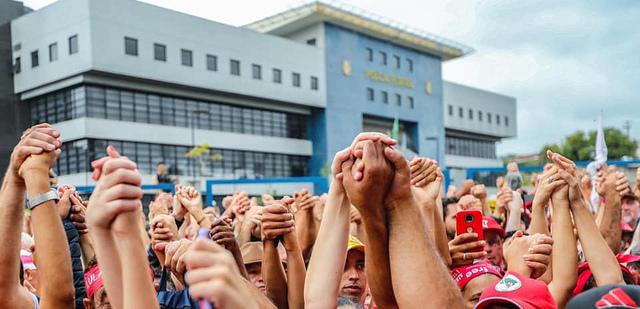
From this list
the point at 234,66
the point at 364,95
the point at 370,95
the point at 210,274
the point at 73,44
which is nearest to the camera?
the point at 210,274

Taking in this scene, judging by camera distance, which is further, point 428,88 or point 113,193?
point 428,88

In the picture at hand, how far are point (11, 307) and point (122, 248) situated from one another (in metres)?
1.20

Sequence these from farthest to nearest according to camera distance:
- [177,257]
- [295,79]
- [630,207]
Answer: [295,79], [630,207], [177,257]

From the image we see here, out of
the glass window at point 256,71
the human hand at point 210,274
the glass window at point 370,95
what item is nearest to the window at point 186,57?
the glass window at point 256,71

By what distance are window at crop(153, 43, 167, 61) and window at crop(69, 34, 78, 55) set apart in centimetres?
483

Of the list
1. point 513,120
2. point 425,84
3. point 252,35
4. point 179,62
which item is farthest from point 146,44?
point 513,120

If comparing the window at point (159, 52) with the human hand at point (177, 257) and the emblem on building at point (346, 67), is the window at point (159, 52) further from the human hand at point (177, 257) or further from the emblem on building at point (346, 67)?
the human hand at point (177, 257)

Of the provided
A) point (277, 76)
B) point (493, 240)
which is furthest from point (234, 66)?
point (493, 240)

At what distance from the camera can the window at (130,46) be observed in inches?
1291

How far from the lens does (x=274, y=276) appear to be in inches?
113

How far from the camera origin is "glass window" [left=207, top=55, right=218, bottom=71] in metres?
37.6

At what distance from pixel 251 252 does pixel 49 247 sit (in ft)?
4.65

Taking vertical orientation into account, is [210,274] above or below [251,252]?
above

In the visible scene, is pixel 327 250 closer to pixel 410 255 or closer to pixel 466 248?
pixel 410 255
